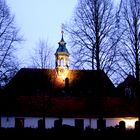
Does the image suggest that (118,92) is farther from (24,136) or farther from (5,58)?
Result: (24,136)

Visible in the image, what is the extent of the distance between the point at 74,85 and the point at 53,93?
4649 millimetres

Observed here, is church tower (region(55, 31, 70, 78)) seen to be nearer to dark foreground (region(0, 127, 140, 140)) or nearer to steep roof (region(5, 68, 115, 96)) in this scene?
steep roof (region(5, 68, 115, 96))

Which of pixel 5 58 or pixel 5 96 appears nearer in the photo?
pixel 5 58

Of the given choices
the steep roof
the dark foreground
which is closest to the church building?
the steep roof

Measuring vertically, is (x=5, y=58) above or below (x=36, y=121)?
above

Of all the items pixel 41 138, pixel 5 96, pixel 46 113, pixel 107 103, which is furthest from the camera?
pixel 107 103

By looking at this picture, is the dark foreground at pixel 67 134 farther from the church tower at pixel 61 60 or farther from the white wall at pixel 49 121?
the church tower at pixel 61 60

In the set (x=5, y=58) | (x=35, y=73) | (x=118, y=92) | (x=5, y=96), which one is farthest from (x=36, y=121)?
(x=5, y=58)

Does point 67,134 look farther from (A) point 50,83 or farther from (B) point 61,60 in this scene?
(B) point 61,60

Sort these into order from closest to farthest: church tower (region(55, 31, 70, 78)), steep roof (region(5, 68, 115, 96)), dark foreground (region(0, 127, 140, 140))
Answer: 1. dark foreground (region(0, 127, 140, 140))
2. steep roof (region(5, 68, 115, 96))
3. church tower (region(55, 31, 70, 78))

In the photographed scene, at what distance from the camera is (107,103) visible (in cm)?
5688

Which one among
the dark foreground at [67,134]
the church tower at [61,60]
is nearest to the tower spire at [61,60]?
the church tower at [61,60]

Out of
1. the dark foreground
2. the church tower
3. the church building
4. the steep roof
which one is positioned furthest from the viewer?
the church tower

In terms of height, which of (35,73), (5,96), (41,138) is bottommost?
(41,138)
